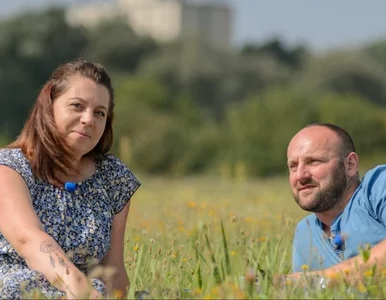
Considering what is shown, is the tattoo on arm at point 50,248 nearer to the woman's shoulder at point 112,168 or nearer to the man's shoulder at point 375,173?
the woman's shoulder at point 112,168

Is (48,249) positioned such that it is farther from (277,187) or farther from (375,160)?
(375,160)

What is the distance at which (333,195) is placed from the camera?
4324 millimetres

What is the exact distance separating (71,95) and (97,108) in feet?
0.41

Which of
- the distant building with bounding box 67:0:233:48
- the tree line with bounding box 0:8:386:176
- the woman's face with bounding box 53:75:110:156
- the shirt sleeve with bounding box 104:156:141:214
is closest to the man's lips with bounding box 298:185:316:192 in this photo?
the shirt sleeve with bounding box 104:156:141:214

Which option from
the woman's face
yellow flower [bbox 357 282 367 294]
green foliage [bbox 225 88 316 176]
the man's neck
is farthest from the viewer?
green foliage [bbox 225 88 316 176]

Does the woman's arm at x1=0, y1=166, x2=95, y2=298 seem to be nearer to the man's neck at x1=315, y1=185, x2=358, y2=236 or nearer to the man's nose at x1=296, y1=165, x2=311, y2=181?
the man's nose at x1=296, y1=165, x2=311, y2=181

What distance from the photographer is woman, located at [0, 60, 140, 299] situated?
4051 mm

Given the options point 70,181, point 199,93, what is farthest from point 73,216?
point 199,93

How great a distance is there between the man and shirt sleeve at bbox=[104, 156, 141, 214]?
2.34 feet

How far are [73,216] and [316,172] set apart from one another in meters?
1.04

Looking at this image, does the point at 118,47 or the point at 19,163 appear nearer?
the point at 19,163

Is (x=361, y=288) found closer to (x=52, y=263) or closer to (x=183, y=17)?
(x=52, y=263)

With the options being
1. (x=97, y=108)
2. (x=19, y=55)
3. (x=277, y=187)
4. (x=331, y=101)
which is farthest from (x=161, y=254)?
(x=19, y=55)

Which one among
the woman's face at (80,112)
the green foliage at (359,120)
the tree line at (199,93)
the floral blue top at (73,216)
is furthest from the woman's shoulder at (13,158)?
the green foliage at (359,120)
